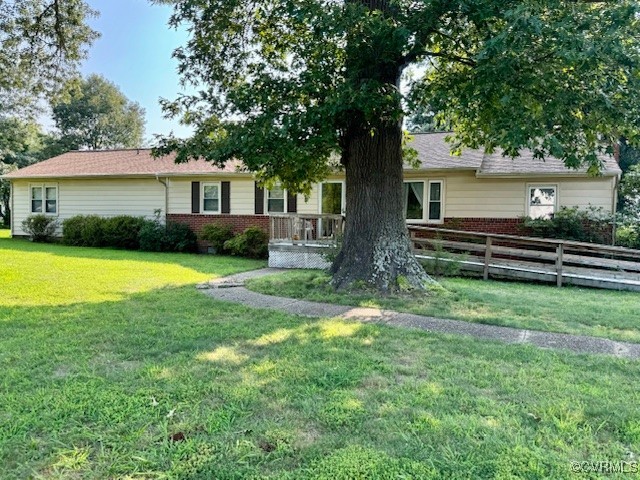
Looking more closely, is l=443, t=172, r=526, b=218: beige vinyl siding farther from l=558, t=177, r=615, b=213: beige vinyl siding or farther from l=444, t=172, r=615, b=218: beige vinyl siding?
l=558, t=177, r=615, b=213: beige vinyl siding

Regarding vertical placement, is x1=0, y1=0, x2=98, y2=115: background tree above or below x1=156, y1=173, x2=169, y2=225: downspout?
above

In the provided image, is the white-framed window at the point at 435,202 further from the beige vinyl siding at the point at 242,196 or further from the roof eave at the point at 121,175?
the beige vinyl siding at the point at 242,196

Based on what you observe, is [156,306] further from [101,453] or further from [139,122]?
[139,122]

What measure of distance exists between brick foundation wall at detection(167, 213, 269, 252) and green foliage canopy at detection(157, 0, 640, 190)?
7.94 metres

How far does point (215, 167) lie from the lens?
16.4 meters

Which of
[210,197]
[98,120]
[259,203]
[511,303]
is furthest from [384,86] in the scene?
[98,120]

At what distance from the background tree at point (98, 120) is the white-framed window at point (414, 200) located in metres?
36.1

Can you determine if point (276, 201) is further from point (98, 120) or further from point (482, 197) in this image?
point (98, 120)

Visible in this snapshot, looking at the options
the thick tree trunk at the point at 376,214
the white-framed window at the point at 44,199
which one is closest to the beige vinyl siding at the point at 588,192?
the thick tree trunk at the point at 376,214

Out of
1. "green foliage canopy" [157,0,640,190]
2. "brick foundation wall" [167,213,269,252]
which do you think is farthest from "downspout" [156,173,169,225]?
"green foliage canopy" [157,0,640,190]

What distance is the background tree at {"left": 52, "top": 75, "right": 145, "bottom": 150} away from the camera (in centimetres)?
4194

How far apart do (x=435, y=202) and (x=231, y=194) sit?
7583mm

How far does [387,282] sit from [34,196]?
62.9ft

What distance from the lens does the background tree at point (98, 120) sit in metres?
41.9
